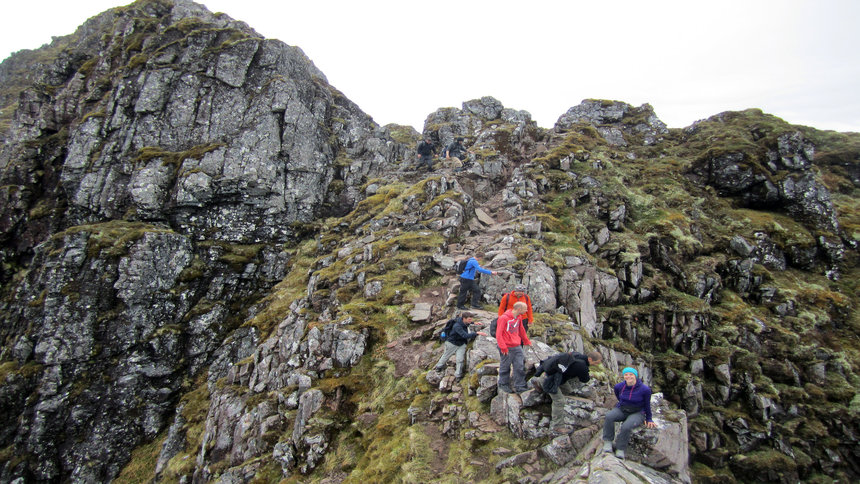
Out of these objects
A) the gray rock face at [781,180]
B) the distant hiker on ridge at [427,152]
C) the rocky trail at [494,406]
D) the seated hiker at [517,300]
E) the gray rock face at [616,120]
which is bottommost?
the rocky trail at [494,406]

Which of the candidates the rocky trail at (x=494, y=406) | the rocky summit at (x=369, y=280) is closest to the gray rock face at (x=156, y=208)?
the rocky summit at (x=369, y=280)

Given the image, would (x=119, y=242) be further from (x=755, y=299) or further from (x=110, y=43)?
(x=755, y=299)

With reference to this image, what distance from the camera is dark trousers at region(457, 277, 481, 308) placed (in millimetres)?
15734

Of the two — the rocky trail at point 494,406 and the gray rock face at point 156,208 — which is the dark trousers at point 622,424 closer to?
the rocky trail at point 494,406

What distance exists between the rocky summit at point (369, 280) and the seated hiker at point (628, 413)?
388mm

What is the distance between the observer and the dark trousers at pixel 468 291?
15.7 metres

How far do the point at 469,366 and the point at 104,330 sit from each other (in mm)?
26312

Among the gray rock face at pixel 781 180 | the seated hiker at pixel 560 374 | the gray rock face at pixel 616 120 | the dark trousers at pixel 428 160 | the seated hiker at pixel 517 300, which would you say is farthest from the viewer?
the gray rock face at pixel 616 120

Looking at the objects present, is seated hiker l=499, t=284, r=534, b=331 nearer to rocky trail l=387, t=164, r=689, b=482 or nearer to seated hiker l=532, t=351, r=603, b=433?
rocky trail l=387, t=164, r=689, b=482

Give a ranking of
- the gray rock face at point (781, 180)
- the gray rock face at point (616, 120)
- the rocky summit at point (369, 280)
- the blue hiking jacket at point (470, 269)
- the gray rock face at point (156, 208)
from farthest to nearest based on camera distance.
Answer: the gray rock face at point (616, 120)
the gray rock face at point (781, 180)
the gray rock face at point (156, 208)
the blue hiking jacket at point (470, 269)
the rocky summit at point (369, 280)

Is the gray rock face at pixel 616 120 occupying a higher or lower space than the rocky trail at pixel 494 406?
higher

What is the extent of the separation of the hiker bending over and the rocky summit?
1.64ft

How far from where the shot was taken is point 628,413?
834cm

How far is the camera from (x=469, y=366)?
12.2 meters
